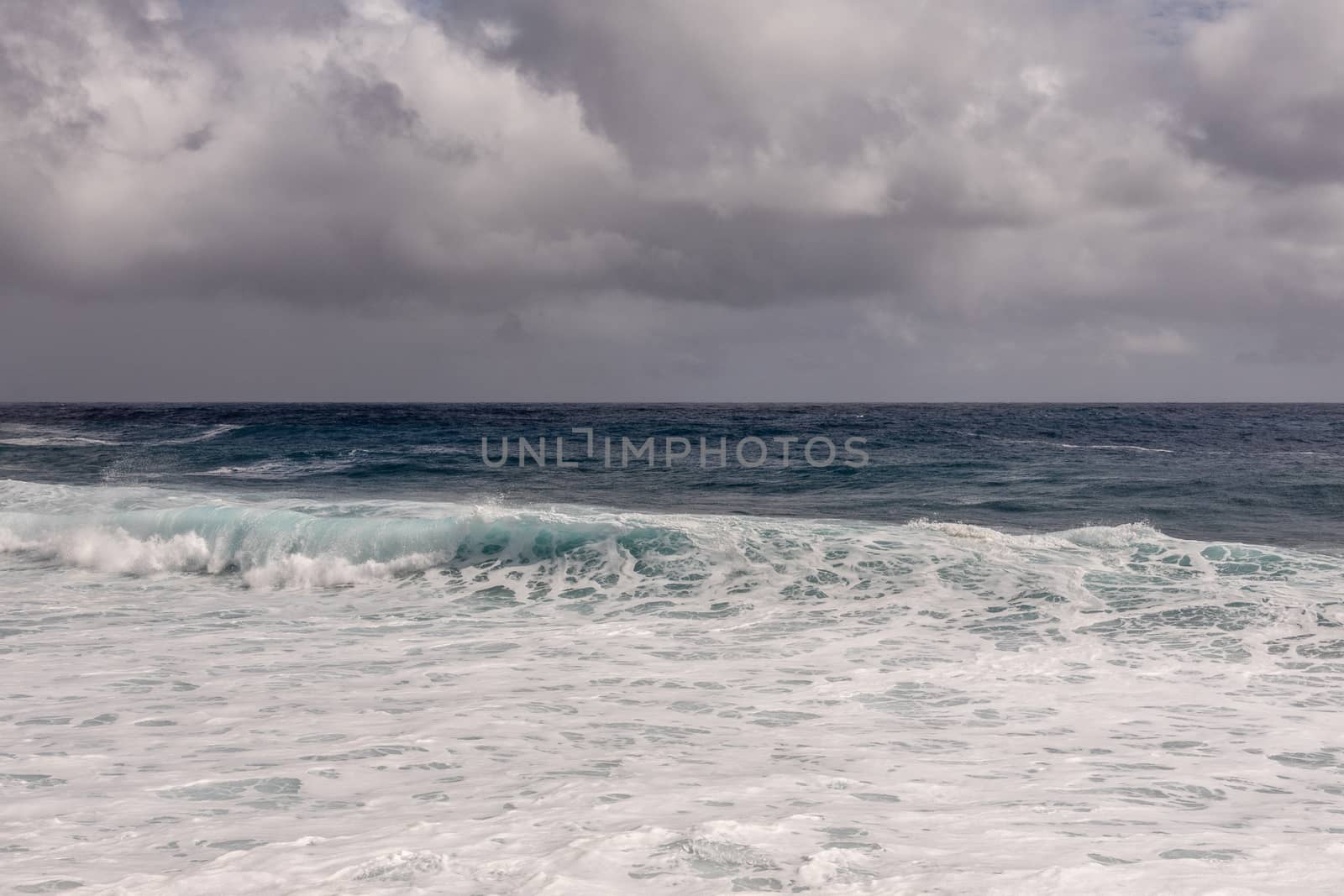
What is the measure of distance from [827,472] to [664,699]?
878 inches

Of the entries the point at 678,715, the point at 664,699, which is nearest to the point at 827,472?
the point at 664,699

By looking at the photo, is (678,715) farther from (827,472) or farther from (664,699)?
(827,472)

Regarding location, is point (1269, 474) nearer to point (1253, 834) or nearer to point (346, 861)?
point (1253, 834)

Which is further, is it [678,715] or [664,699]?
[664,699]

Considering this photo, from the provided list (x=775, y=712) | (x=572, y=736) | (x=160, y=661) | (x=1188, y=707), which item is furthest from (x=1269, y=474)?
(x=160, y=661)

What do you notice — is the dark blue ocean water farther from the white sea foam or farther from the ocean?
the white sea foam

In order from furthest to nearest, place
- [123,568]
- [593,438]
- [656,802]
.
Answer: [593,438], [123,568], [656,802]

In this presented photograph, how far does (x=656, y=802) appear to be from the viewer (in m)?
5.70

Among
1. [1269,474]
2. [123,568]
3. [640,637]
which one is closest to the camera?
[640,637]

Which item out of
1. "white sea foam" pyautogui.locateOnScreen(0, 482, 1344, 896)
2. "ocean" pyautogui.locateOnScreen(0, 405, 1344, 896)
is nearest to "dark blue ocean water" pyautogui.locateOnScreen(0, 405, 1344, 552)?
"ocean" pyautogui.locateOnScreen(0, 405, 1344, 896)

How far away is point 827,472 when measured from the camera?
29.9 m

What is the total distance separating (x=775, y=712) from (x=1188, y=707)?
3705mm

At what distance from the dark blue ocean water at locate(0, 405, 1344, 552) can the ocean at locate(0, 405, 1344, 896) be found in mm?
657

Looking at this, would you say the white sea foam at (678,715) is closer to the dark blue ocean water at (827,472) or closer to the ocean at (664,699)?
the ocean at (664,699)
